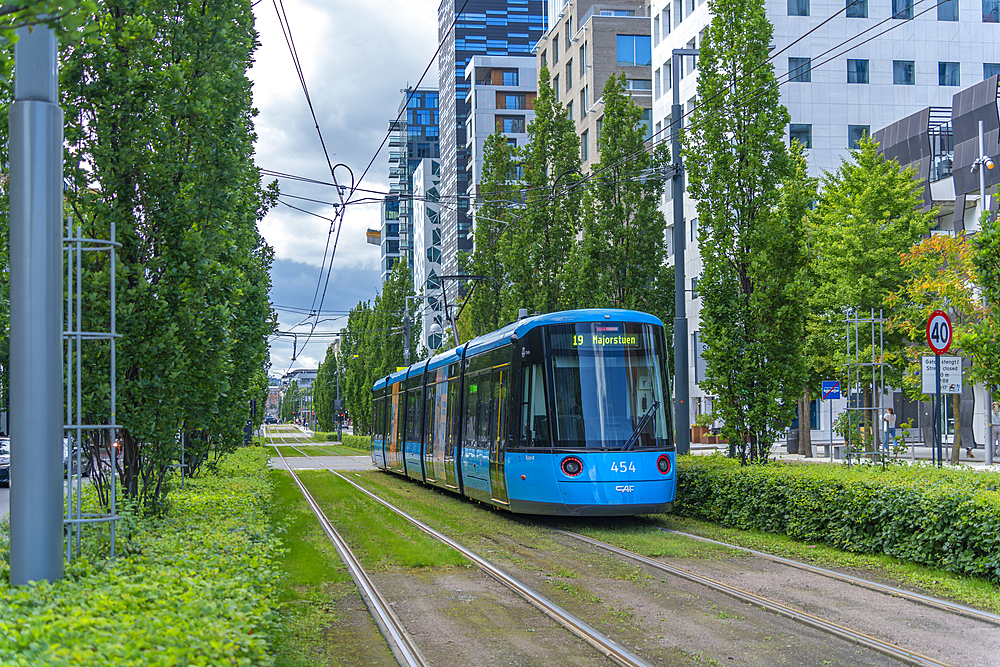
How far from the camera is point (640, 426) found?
613 inches

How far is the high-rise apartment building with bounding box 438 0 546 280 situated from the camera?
98.7 meters

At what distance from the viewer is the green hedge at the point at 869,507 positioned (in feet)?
33.7

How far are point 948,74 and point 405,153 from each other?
9275cm

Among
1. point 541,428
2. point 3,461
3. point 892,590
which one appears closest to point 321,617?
point 892,590

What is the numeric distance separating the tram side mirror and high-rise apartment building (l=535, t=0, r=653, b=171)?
4656 centimetres

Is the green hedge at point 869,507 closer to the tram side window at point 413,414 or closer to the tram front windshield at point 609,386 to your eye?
the tram front windshield at point 609,386

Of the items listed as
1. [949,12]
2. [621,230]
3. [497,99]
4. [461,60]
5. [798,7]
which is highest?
[461,60]

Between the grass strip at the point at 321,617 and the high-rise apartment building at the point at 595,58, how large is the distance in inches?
2007

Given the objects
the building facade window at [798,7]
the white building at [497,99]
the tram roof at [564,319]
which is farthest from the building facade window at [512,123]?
the tram roof at [564,319]

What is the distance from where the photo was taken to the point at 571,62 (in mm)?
67562

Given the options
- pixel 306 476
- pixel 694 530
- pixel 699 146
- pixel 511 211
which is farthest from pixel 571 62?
pixel 694 530

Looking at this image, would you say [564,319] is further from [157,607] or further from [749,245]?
[157,607]

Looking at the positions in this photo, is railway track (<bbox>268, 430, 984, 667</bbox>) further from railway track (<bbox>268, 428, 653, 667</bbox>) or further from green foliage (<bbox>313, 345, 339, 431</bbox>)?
green foliage (<bbox>313, 345, 339, 431</bbox>)

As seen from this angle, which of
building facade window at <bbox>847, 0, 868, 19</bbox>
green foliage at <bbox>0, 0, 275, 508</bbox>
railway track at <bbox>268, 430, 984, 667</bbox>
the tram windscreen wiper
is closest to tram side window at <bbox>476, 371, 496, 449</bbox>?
the tram windscreen wiper
